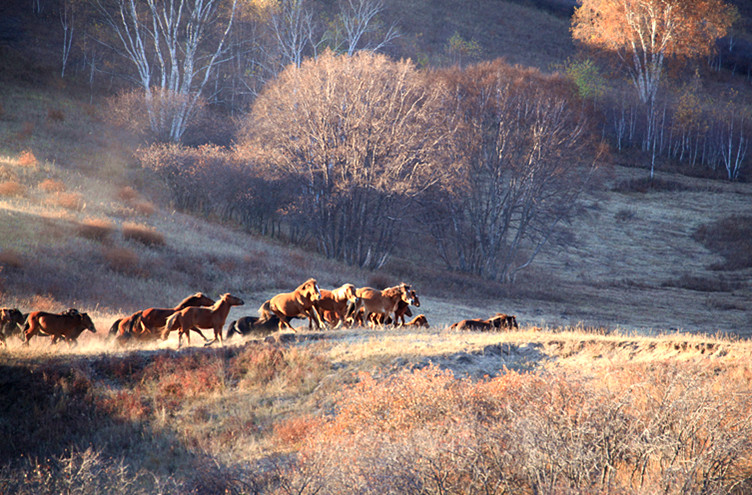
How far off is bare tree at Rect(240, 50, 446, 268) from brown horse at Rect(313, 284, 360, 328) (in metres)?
17.2

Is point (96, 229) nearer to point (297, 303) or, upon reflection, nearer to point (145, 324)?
point (145, 324)

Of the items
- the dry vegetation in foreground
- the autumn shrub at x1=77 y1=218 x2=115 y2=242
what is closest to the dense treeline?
the autumn shrub at x1=77 y1=218 x2=115 y2=242

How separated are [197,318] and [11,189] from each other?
67.9 ft

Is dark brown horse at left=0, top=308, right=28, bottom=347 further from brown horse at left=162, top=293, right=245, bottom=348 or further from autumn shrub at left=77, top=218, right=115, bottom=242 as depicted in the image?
autumn shrub at left=77, top=218, right=115, bottom=242

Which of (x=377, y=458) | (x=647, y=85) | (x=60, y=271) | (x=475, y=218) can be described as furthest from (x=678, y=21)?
(x=377, y=458)

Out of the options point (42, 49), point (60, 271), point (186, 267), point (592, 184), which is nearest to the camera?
point (60, 271)

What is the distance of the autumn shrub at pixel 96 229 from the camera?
957 inches

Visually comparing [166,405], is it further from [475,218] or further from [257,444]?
[475,218]

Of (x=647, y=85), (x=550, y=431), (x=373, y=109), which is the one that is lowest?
(x=550, y=431)

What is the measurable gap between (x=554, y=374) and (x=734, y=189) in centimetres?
6042

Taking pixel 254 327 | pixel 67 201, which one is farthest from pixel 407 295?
pixel 67 201

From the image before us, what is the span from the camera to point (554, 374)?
8.99 metres

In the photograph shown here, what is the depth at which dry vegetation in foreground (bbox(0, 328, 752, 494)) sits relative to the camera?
20.6 feet

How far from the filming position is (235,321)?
1395 cm
